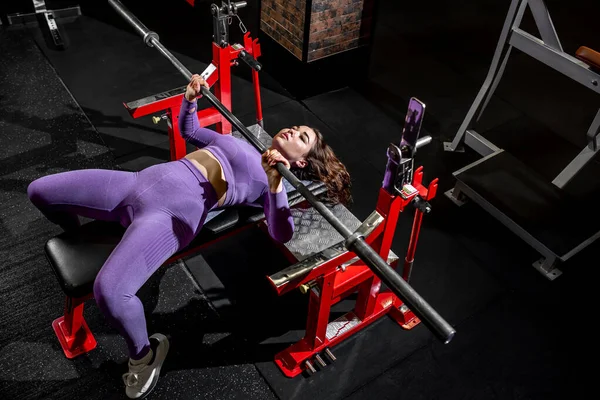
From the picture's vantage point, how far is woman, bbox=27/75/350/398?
7.30 ft

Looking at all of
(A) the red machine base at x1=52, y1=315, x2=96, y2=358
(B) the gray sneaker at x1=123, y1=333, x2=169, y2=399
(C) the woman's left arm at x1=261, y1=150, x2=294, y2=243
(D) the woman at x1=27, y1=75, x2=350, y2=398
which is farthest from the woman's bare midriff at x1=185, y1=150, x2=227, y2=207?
(A) the red machine base at x1=52, y1=315, x2=96, y2=358

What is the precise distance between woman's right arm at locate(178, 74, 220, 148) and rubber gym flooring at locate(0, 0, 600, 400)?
672mm

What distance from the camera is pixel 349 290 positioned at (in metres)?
2.62

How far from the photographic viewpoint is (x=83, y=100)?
4.10 metres

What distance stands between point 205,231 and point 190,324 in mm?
540

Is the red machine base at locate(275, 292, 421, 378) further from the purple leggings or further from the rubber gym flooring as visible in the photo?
the purple leggings

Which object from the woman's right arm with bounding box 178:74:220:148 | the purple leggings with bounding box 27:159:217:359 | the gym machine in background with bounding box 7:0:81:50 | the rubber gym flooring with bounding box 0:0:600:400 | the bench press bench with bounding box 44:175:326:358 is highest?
the woman's right arm with bounding box 178:74:220:148

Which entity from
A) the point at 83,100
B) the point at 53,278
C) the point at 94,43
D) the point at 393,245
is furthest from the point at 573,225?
the point at 94,43

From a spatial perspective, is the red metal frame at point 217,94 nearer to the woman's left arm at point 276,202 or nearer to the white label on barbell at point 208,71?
the white label on barbell at point 208,71

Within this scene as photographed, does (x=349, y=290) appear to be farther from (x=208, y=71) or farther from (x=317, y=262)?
(x=208, y=71)

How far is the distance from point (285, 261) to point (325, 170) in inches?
26.8

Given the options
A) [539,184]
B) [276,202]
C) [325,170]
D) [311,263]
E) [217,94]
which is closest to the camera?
[311,263]

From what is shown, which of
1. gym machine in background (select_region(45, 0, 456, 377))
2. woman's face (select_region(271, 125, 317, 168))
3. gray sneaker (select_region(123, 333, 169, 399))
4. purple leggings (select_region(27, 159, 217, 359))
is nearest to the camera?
gym machine in background (select_region(45, 0, 456, 377))

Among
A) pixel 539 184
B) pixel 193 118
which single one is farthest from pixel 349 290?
pixel 539 184
